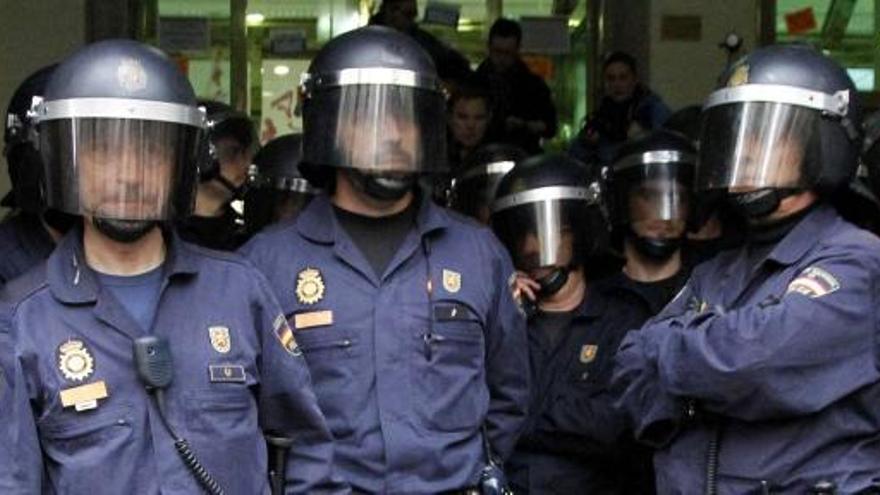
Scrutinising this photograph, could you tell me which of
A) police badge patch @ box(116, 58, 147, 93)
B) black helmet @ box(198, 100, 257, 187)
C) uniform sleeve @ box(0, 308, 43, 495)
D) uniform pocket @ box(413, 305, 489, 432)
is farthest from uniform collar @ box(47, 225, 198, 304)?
black helmet @ box(198, 100, 257, 187)

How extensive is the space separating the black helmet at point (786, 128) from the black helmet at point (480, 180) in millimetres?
2137

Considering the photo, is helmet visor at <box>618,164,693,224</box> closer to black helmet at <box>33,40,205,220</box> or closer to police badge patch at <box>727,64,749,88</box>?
police badge patch at <box>727,64,749,88</box>

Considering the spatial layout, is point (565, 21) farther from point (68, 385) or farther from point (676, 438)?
point (68, 385)

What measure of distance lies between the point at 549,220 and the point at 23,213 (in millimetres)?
1742

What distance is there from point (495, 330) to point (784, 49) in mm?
1138

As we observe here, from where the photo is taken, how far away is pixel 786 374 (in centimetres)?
455

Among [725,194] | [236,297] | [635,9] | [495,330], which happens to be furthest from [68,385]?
[635,9]

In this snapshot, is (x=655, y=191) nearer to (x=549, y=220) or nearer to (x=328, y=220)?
(x=549, y=220)

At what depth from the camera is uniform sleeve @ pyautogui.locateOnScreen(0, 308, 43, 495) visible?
418 centimetres

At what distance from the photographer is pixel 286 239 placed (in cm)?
521

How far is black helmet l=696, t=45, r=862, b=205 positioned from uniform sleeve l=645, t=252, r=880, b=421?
29 cm

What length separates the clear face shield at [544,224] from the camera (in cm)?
613

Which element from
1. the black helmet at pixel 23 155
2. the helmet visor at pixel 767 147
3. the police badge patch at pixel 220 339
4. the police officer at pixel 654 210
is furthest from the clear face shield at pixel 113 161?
the police officer at pixel 654 210

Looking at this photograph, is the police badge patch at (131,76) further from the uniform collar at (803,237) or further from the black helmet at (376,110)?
the uniform collar at (803,237)
